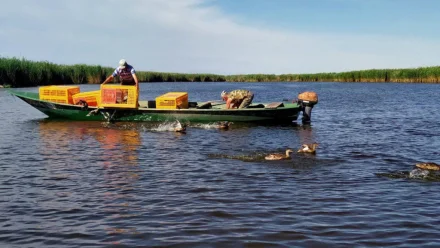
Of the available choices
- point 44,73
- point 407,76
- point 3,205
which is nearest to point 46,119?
point 3,205

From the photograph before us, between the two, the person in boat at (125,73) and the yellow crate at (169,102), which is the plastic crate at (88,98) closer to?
the person in boat at (125,73)

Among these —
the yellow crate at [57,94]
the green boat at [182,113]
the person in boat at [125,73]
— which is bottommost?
the green boat at [182,113]

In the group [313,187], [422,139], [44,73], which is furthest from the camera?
[44,73]

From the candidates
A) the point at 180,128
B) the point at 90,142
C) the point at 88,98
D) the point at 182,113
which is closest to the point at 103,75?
the point at 88,98

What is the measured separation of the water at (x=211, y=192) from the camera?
5.82m

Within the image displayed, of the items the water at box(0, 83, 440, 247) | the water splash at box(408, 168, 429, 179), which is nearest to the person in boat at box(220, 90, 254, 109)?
the water at box(0, 83, 440, 247)

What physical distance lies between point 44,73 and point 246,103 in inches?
1406

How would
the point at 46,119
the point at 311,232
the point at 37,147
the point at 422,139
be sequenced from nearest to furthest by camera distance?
the point at 311,232 → the point at 37,147 → the point at 422,139 → the point at 46,119

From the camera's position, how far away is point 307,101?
1848cm

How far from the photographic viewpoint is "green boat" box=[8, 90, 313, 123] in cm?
1773

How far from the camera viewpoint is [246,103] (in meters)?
18.6

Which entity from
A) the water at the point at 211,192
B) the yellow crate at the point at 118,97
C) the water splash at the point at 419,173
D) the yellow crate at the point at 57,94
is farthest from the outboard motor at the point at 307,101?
the water splash at the point at 419,173

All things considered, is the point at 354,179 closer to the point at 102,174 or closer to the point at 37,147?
the point at 102,174

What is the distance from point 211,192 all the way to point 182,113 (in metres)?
10.0
